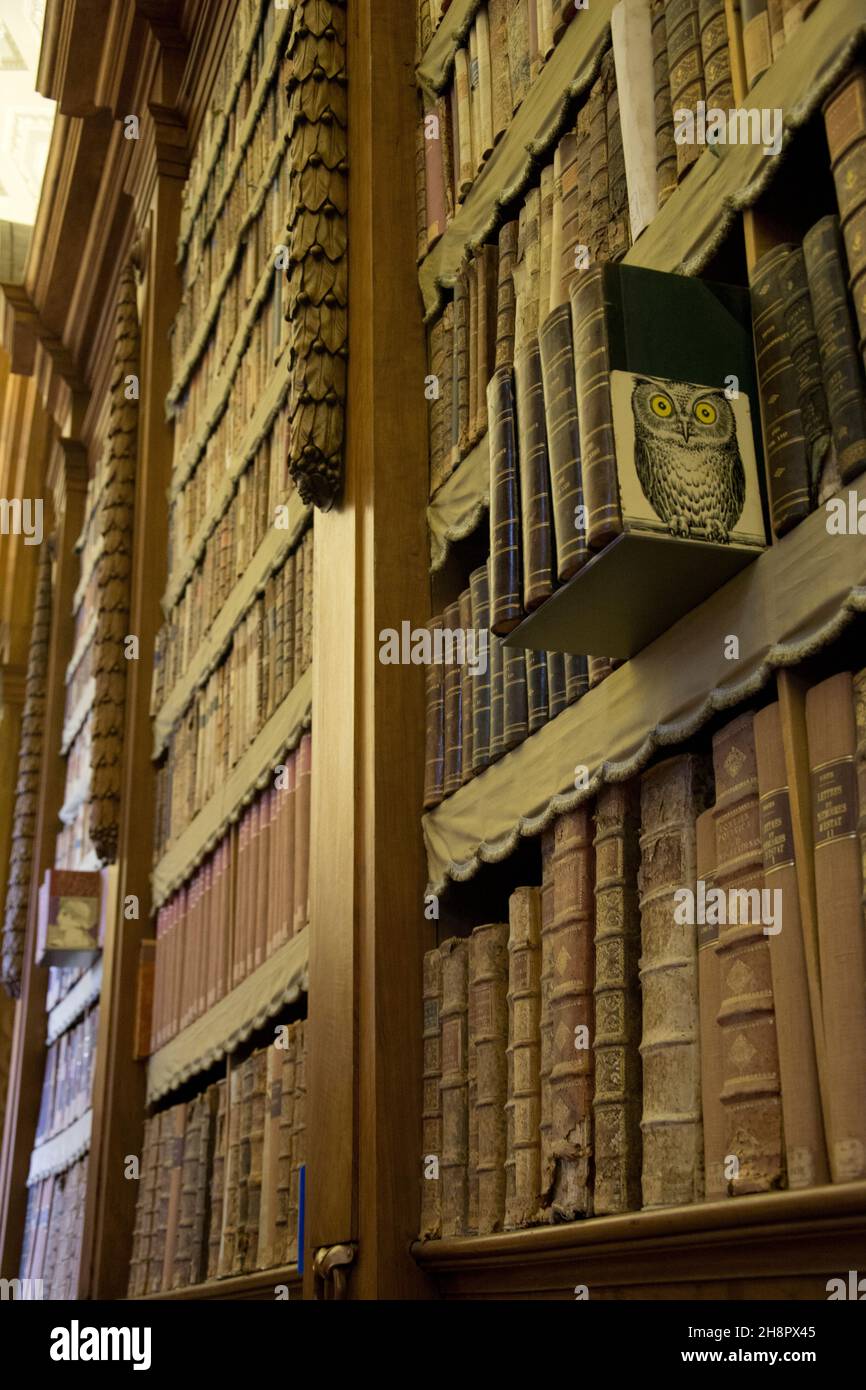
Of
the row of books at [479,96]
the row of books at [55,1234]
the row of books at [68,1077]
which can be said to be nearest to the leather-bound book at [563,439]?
the row of books at [479,96]

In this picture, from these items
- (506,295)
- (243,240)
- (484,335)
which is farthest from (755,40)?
(243,240)

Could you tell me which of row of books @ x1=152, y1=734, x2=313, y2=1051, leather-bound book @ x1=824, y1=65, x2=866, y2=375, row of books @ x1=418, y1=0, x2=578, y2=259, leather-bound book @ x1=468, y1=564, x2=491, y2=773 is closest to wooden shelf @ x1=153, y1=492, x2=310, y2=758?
row of books @ x1=152, y1=734, x2=313, y2=1051

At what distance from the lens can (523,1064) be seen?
2053 millimetres

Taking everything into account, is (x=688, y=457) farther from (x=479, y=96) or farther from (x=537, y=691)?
(x=479, y=96)

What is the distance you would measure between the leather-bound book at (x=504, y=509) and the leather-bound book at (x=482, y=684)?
0.40 metres

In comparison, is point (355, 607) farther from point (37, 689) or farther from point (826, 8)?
point (37, 689)

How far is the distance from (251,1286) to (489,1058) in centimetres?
125

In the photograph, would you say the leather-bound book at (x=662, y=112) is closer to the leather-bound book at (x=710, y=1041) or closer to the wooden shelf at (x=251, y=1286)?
the leather-bound book at (x=710, y=1041)

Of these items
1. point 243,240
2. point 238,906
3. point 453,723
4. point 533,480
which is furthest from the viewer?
point 243,240

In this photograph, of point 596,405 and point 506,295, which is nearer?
point 596,405
